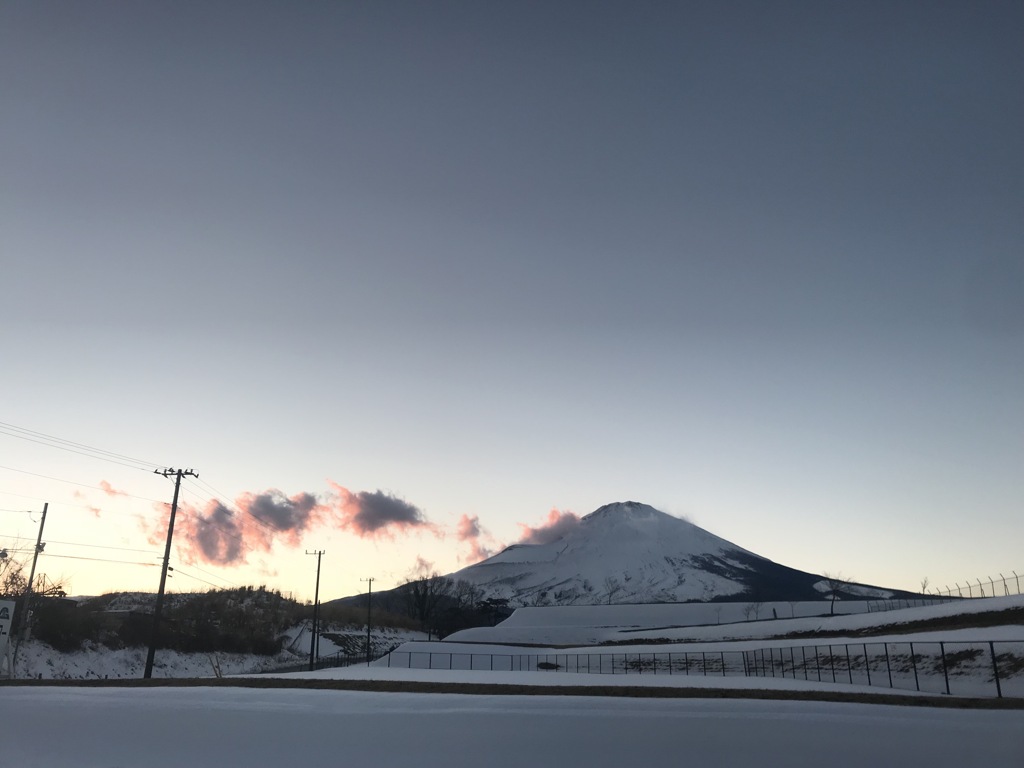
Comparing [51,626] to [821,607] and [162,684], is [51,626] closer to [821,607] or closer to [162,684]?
[162,684]

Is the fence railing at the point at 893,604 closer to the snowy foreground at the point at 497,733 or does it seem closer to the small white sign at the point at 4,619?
the snowy foreground at the point at 497,733

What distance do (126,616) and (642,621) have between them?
224 ft

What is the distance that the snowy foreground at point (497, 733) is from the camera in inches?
706

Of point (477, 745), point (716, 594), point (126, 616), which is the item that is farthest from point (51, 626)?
point (716, 594)

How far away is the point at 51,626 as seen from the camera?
57375mm

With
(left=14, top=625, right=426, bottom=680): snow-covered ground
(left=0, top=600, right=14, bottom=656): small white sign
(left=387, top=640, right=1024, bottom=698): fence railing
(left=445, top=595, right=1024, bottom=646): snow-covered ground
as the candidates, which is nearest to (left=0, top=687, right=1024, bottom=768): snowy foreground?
(left=0, top=600, right=14, bottom=656): small white sign

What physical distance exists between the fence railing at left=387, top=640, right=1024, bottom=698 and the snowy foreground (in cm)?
908

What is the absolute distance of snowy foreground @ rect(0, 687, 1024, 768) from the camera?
1794 cm

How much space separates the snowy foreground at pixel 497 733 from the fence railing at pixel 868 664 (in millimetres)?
9081

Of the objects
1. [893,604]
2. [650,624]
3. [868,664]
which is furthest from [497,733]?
[893,604]

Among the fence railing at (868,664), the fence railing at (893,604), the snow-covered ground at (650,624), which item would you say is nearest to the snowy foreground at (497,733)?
the fence railing at (868,664)

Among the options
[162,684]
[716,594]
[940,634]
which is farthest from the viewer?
[716,594]

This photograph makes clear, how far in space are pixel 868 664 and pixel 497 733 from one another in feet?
90.2

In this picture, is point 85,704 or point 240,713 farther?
point 85,704
